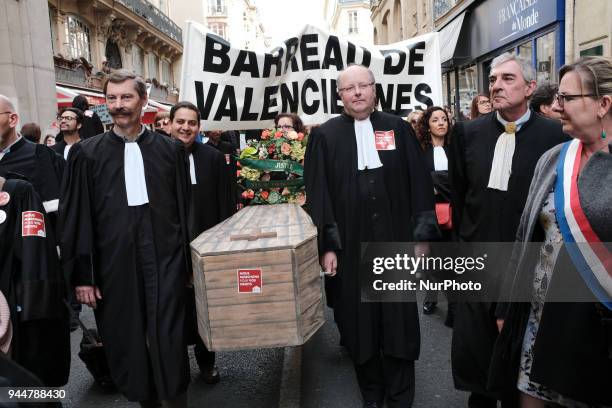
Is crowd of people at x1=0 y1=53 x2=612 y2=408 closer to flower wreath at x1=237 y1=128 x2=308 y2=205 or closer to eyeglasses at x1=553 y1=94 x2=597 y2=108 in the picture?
eyeglasses at x1=553 y1=94 x2=597 y2=108

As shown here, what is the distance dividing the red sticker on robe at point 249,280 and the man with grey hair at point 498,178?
126 cm

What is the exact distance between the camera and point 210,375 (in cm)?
418

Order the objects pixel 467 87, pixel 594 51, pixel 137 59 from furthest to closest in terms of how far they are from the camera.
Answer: pixel 137 59 → pixel 467 87 → pixel 594 51

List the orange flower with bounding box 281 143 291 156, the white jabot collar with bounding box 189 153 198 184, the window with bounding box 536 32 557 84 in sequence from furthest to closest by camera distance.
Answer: the window with bounding box 536 32 557 84
the orange flower with bounding box 281 143 291 156
the white jabot collar with bounding box 189 153 198 184

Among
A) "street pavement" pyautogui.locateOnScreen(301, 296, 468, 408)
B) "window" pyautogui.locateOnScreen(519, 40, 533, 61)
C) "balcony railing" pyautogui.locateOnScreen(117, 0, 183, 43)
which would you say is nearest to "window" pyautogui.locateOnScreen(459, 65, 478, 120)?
"window" pyautogui.locateOnScreen(519, 40, 533, 61)

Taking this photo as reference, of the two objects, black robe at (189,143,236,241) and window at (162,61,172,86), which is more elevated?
window at (162,61,172,86)

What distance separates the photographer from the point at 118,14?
1073 inches

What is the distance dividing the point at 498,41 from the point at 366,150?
11.2 m

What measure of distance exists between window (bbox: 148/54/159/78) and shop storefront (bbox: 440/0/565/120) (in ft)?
64.9

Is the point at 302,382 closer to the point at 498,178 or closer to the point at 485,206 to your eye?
the point at 485,206

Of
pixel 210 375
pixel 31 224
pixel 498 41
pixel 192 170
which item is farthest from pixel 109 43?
pixel 31 224

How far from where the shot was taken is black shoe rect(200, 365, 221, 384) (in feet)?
13.7

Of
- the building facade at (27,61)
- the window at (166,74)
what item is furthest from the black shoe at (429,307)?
the window at (166,74)

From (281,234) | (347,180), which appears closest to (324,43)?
(347,180)
